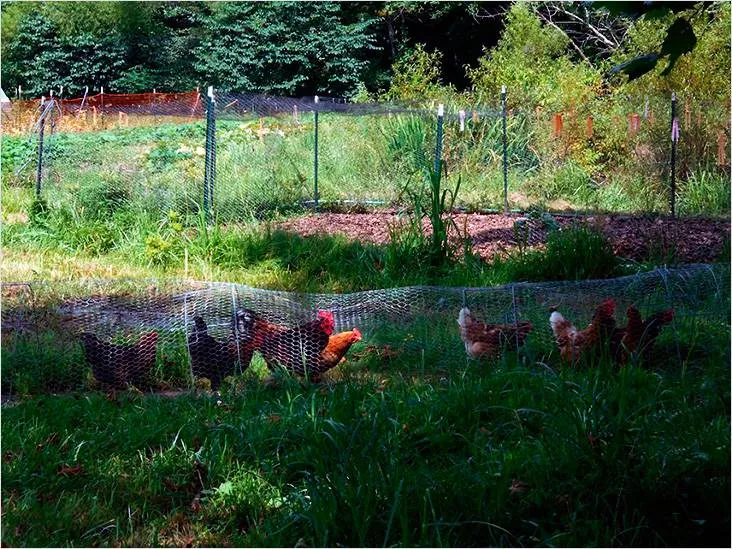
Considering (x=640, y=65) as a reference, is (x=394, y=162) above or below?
below

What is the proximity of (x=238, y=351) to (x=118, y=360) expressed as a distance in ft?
1.94

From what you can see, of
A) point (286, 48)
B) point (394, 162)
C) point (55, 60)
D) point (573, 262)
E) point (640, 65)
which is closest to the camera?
point (640, 65)

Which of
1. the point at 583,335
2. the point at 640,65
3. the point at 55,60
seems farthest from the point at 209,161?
the point at 55,60

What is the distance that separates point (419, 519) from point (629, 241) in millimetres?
5878

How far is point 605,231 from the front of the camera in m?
8.41

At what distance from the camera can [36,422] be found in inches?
141

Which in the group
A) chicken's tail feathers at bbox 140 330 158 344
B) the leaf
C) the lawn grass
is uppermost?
the leaf

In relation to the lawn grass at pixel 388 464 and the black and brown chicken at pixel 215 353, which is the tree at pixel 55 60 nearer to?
the black and brown chicken at pixel 215 353

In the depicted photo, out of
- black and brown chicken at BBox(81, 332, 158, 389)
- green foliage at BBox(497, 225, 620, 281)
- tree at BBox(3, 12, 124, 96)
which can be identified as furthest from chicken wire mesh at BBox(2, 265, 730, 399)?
tree at BBox(3, 12, 124, 96)

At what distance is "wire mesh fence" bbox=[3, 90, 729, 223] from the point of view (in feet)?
32.4

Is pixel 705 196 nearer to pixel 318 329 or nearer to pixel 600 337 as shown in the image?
pixel 600 337

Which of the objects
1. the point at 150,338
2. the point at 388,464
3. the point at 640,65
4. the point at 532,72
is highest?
the point at 532,72

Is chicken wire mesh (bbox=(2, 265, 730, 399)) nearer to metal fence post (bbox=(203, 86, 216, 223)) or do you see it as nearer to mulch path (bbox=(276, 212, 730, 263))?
mulch path (bbox=(276, 212, 730, 263))

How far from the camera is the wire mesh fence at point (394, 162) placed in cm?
989
